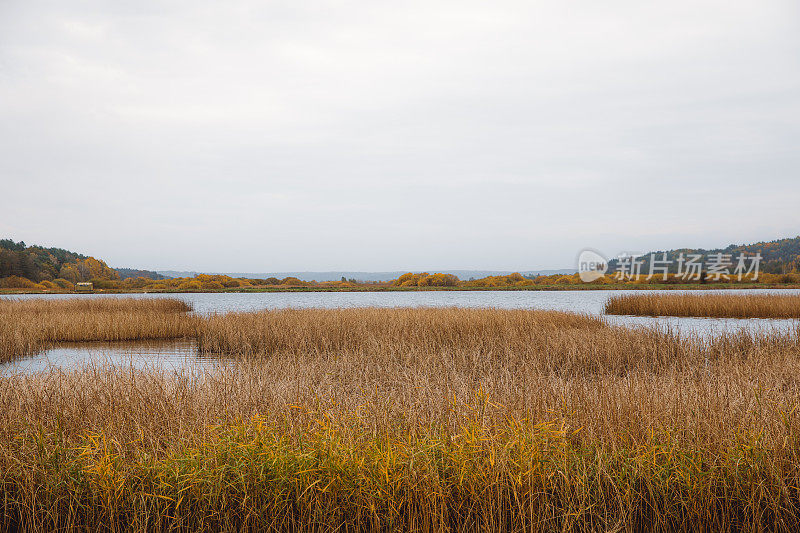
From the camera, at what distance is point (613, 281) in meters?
66.7

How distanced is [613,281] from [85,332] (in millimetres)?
66520

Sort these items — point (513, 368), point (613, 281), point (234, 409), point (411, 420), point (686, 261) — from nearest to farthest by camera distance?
point (411, 420) < point (234, 409) < point (513, 368) < point (686, 261) < point (613, 281)

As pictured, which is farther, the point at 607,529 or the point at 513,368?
the point at 513,368

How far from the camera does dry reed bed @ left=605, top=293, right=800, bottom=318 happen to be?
767 inches

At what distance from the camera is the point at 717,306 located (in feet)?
68.2

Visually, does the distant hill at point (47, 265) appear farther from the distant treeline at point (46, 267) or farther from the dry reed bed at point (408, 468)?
the dry reed bed at point (408, 468)

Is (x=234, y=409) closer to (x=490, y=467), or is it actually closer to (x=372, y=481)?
(x=372, y=481)

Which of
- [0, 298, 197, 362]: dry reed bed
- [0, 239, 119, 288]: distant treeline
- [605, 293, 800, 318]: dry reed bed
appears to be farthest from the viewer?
[0, 239, 119, 288]: distant treeline

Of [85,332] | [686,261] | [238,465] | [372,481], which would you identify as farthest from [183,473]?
[686,261]

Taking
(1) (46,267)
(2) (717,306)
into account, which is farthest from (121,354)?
(1) (46,267)

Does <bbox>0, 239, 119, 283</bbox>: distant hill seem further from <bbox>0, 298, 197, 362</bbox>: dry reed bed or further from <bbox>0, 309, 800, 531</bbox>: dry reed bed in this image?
<bbox>0, 309, 800, 531</bbox>: dry reed bed

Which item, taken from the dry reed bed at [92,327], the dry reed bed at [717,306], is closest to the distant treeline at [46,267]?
the dry reed bed at [92,327]

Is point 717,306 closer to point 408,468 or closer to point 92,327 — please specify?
point 408,468

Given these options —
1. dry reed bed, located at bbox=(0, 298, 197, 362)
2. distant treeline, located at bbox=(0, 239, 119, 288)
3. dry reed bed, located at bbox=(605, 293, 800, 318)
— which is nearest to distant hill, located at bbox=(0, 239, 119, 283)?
distant treeline, located at bbox=(0, 239, 119, 288)
